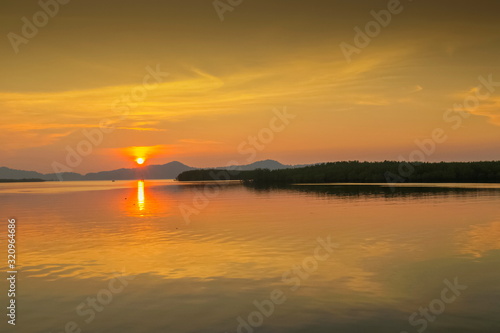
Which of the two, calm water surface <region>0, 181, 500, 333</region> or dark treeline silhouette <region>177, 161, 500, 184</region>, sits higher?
dark treeline silhouette <region>177, 161, 500, 184</region>

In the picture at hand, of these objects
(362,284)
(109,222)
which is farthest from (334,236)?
(109,222)

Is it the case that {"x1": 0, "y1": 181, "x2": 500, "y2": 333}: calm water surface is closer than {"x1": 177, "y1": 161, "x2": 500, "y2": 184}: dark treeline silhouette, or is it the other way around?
{"x1": 0, "y1": 181, "x2": 500, "y2": 333}: calm water surface

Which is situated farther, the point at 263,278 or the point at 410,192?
the point at 410,192

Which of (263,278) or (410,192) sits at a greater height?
(410,192)

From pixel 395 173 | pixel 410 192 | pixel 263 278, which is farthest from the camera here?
pixel 395 173

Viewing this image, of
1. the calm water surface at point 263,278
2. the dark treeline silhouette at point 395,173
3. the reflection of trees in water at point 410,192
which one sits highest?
the dark treeline silhouette at point 395,173

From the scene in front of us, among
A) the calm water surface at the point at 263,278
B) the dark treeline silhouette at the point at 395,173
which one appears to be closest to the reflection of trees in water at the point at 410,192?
the calm water surface at the point at 263,278

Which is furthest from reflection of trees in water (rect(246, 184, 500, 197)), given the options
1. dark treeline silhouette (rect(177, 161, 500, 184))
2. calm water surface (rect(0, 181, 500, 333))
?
dark treeline silhouette (rect(177, 161, 500, 184))

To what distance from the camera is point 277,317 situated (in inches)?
528

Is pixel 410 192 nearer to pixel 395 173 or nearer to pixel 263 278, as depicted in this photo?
pixel 263 278

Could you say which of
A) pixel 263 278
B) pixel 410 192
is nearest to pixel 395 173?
pixel 410 192

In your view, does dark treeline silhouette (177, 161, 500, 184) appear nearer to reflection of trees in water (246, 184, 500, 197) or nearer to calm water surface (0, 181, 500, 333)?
reflection of trees in water (246, 184, 500, 197)

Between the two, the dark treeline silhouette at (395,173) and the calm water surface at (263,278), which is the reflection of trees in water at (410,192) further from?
the dark treeline silhouette at (395,173)

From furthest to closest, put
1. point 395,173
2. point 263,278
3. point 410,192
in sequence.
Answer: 1. point 395,173
2. point 410,192
3. point 263,278
